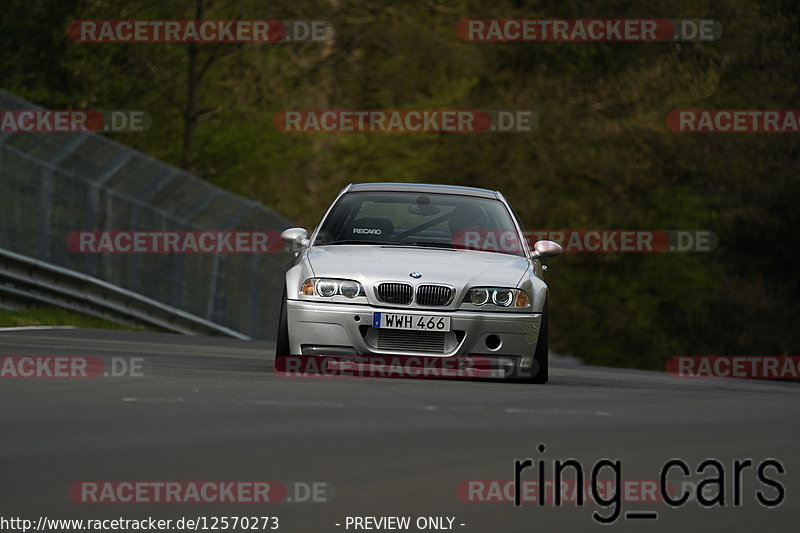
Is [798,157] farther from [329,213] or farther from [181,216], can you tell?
[329,213]

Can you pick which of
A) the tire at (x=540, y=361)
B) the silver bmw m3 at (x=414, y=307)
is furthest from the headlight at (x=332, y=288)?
the tire at (x=540, y=361)

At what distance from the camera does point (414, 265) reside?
12.3 metres

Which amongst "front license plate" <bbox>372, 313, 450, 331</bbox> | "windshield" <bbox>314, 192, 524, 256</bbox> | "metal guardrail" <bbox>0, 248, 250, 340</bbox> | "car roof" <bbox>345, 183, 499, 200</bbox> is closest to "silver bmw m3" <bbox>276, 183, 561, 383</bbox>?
"front license plate" <bbox>372, 313, 450, 331</bbox>

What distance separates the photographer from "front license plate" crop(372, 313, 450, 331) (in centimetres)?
1199

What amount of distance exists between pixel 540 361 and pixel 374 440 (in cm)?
468

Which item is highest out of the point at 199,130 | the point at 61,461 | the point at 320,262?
the point at 199,130

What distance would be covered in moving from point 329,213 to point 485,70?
38696 mm

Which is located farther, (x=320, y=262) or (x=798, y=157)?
(x=798, y=157)

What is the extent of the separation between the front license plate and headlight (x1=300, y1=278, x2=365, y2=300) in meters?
0.23

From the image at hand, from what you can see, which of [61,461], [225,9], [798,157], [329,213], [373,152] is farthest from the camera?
[798,157]

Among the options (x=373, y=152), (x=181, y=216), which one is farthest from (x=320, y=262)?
(x=373, y=152)

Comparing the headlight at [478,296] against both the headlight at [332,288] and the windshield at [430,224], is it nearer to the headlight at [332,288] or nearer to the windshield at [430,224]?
the headlight at [332,288]

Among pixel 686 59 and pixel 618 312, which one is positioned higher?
pixel 686 59

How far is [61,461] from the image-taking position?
7.03m
